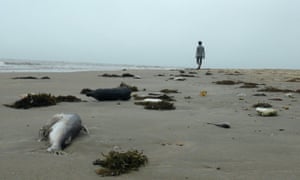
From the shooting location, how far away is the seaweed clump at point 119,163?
254cm

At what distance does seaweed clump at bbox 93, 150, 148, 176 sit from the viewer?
8.34 feet

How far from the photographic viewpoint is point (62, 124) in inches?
136

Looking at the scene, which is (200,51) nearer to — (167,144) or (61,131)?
(167,144)

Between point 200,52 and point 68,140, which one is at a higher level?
point 200,52

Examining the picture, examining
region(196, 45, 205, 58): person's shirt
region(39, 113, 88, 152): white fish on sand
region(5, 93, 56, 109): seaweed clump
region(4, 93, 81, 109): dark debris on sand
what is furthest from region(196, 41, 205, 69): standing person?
region(39, 113, 88, 152): white fish on sand

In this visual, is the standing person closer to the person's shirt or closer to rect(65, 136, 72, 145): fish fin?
the person's shirt

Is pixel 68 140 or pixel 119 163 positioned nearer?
pixel 119 163

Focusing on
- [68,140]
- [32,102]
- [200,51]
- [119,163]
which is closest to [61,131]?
[68,140]

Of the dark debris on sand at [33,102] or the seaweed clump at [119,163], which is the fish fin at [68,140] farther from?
the dark debris on sand at [33,102]

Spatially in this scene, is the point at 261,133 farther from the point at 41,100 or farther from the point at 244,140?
the point at 41,100

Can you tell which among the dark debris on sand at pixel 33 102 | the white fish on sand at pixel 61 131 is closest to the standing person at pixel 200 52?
the dark debris on sand at pixel 33 102

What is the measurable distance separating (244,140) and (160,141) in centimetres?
85

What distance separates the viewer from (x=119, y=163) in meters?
2.64

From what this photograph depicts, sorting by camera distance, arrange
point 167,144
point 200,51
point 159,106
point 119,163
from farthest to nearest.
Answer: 1. point 200,51
2. point 159,106
3. point 167,144
4. point 119,163
